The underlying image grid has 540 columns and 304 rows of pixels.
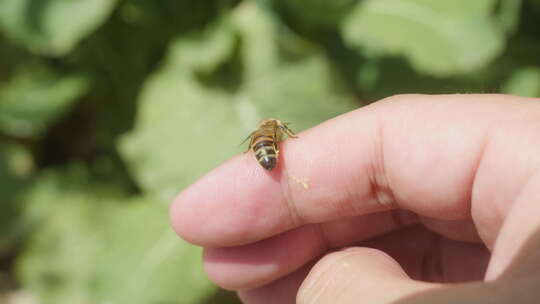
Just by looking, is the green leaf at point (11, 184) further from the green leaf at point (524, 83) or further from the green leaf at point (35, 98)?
the green leaf at point (524, 83)

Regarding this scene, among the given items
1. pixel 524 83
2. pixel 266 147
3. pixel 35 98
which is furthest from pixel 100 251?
pixel 524 83

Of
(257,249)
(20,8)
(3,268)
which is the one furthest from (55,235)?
(257,249)

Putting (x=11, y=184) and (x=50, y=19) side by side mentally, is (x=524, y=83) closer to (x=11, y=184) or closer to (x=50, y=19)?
(x=50, y=19)

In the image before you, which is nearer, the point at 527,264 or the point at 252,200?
the point at 527,264

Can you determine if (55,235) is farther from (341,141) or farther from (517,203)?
(517,203)

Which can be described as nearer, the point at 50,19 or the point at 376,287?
the point at 376,287

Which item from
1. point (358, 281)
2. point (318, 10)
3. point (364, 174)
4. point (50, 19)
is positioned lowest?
point (358, 281)

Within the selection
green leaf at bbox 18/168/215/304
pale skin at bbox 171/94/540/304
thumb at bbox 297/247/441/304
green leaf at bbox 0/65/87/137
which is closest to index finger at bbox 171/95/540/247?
pale skin at bbox 171/94/540/304
